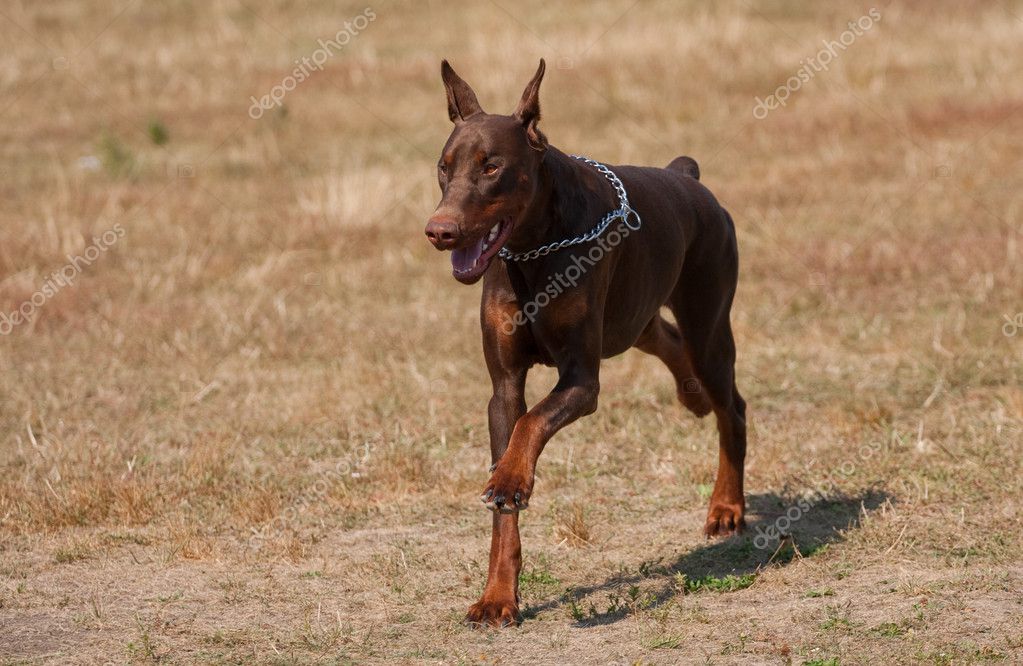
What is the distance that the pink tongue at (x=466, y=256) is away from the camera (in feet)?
15.2

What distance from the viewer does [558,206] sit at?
16.6 feet

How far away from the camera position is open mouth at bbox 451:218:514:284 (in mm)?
4602

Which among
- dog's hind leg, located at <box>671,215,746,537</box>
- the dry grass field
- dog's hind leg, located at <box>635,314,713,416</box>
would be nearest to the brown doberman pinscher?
dog's hind leg, located at <box>671,215,746,537</box>

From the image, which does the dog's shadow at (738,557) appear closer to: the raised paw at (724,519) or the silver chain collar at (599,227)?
the raised paw at (724,519)

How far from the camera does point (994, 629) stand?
4.85 m

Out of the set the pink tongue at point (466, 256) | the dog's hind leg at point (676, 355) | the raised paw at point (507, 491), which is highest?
the pink tongue at point (466, 256)

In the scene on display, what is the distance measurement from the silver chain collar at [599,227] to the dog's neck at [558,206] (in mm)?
22

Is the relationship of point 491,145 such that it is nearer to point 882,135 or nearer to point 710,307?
point 710,307

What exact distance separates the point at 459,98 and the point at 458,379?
3708 mm

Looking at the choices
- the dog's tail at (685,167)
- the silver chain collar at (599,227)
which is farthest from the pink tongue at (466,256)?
the dog's tail at (685,167)

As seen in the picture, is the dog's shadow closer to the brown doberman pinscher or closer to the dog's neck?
the brown doberman pinscher

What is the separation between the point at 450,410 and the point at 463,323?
195cm

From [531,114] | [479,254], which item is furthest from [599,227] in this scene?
[479,254]

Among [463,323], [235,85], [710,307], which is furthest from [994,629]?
[235,85]
